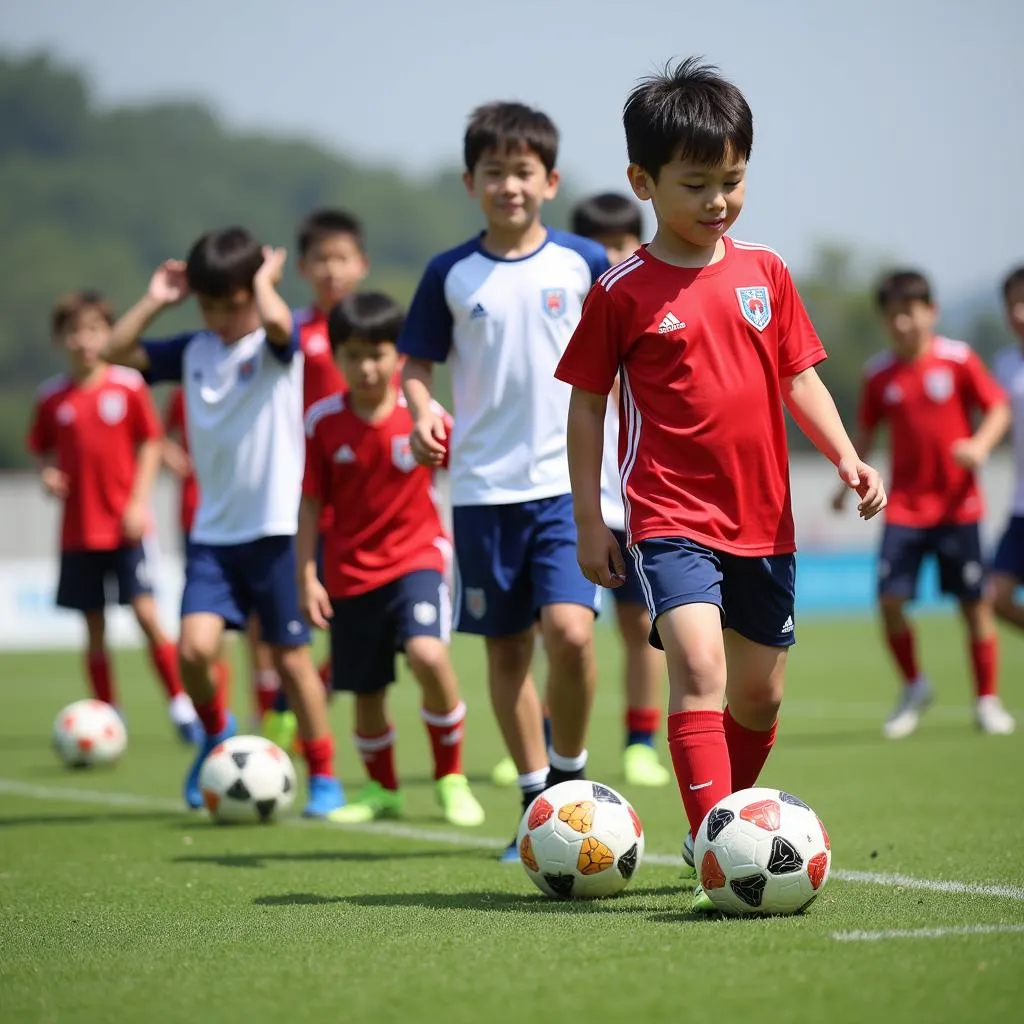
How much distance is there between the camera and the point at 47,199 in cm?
4856

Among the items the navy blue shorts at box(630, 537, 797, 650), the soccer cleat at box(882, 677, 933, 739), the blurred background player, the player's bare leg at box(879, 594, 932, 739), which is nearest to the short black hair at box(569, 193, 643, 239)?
the blurred background player

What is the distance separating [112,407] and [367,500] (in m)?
4.52

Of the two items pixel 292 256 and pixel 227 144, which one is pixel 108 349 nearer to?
pixel 292 256

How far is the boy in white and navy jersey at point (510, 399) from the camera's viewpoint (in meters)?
5.67

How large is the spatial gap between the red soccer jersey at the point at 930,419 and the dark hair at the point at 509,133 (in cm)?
488

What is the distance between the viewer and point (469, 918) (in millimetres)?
4438

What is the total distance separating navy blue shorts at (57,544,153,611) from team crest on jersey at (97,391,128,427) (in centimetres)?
92

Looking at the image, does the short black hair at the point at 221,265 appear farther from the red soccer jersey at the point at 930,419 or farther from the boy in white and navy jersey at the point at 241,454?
the red soccer jersey at the point at 930,419

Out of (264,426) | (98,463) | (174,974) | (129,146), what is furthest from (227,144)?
(174,974)

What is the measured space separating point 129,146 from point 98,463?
45610 millimetres

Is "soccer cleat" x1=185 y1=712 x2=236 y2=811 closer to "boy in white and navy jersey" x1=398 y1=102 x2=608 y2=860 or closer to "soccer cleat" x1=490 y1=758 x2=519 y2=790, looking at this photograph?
"soccer cleat" x1=490 y1=758 x2=519 y2=790

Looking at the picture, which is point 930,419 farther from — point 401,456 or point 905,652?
point 401,456

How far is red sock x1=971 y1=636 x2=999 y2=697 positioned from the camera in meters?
10.0

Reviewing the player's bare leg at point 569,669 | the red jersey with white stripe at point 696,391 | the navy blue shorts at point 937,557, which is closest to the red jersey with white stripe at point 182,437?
the navy blue shorts at point 937,557
